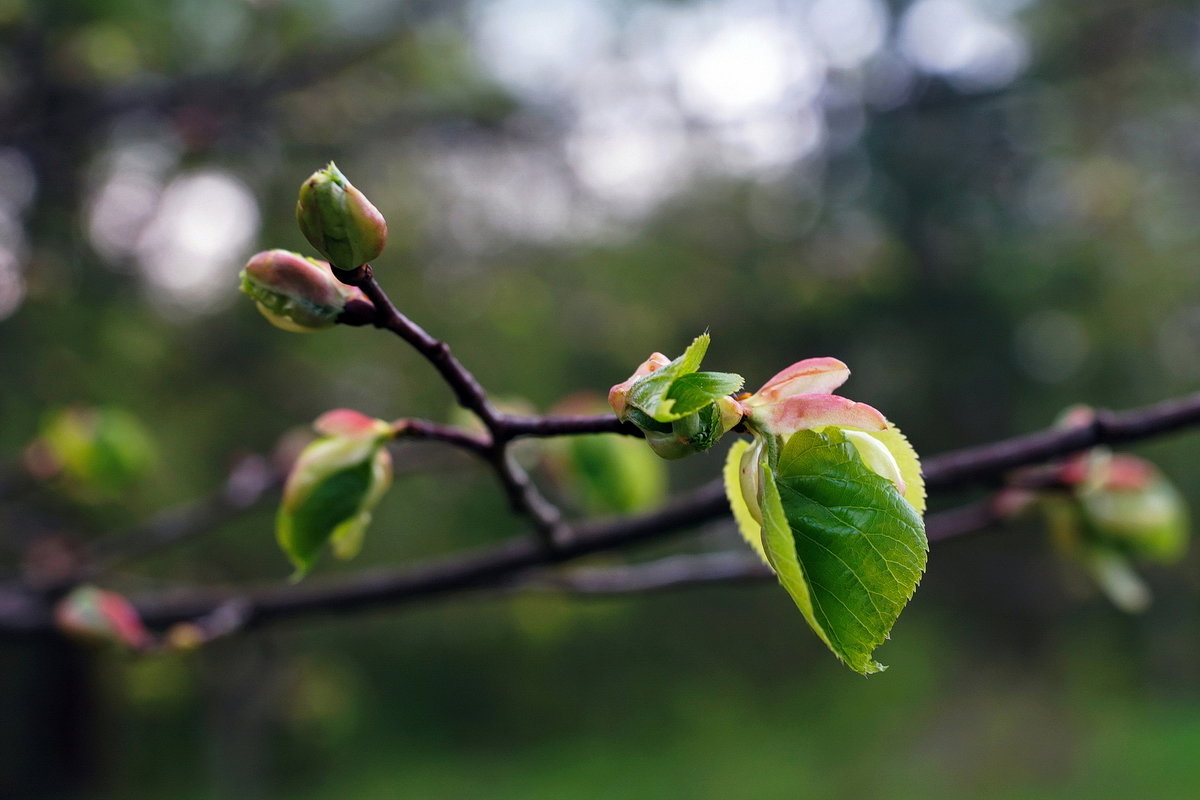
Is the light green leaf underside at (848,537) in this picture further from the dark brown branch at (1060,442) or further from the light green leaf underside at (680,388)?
the dark brown branch at (1060,442)

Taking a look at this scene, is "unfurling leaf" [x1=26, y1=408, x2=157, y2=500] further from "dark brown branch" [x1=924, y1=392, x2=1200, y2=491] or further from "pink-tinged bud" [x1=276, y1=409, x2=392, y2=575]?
"dark brown branch" [x1=924, y1=392, x2=1200, y2=491]

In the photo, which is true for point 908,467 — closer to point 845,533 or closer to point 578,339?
point 845,533

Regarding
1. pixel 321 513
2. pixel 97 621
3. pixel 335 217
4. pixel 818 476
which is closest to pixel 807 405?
pixel 818 476

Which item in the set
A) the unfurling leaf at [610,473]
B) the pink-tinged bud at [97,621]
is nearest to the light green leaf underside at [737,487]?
the unfurling leaf at [610,473]

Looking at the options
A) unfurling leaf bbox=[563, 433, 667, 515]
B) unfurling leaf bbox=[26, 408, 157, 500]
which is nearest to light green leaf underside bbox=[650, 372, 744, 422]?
unfurling leaf bbox=[563, 433, 667, 515]

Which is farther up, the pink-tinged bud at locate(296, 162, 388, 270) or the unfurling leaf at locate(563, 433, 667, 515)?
the pink-tinged bud at locate(296, 162, 388, 270)

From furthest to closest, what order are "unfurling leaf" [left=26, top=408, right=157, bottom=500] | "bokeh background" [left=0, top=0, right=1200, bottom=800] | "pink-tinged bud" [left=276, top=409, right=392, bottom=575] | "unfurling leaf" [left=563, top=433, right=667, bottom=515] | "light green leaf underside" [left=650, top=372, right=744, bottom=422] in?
"bokeh background" [left=0, top=0, right=1200, bottom=800], "unfurling leaf" [left=26, top=408, right=157, bottom=500], "unfurling leaf" [left=563, top=433, right=667, bottom=515], "pink-tinged bud" [left=276, top=409, right=392, bottom=575], "light green leaf underside" [left=650, top=372, right=744, bottom=422]

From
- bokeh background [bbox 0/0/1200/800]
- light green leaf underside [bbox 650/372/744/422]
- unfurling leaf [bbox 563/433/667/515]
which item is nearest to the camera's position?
light green leaf underside [bbox 650/372/744/422]

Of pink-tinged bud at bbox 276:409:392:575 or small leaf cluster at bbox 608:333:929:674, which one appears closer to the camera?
small leaf cluster at bbox 608:333:929:674
